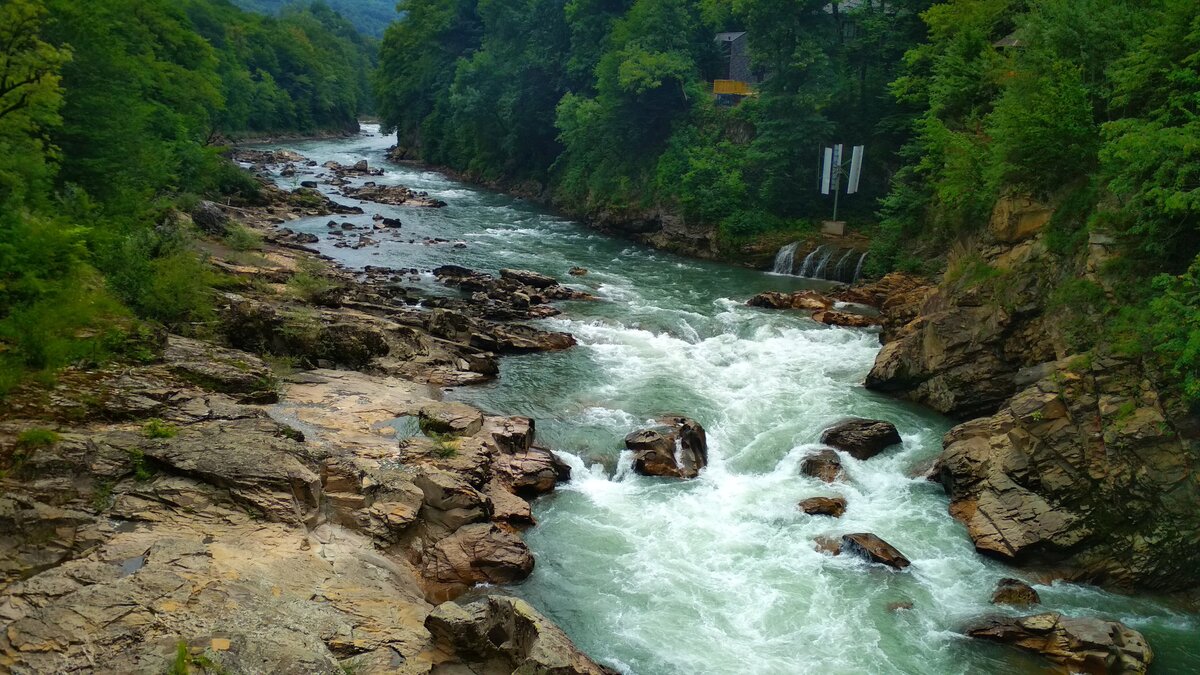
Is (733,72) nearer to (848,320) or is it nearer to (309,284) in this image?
(848,320)

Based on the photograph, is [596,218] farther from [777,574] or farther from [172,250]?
[777,574]

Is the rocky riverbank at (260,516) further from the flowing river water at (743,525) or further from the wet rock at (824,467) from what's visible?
the wet rock at (824,467)

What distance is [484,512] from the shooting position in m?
14.7

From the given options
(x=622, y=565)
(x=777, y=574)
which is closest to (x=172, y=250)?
(x=622, y=565)

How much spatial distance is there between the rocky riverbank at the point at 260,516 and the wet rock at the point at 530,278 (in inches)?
479

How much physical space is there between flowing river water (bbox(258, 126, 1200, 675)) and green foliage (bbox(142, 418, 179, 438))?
6530 mm

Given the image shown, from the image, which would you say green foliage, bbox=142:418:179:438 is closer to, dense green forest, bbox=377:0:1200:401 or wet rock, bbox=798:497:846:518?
wet rock, bbox=798:497:846:518

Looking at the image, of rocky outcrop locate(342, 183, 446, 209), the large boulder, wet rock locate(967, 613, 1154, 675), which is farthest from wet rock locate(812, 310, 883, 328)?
rocky outcrop locate(342, 183, 446, 209)

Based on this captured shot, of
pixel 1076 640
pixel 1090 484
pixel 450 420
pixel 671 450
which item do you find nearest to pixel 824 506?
pixel 671 450

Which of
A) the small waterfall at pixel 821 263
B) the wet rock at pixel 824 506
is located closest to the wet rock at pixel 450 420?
the wet rock at pixel 824 506

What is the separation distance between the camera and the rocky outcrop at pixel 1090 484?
45.5 ft

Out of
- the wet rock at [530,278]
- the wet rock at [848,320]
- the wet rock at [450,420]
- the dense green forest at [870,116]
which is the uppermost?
the dense green forest at [870,116]

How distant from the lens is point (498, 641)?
33.2 ft

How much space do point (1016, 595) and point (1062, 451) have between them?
11.9ft
